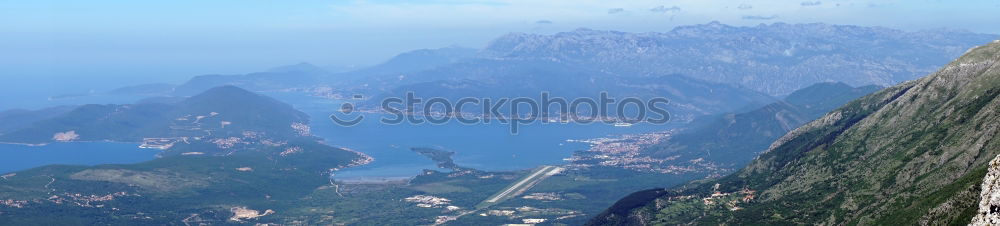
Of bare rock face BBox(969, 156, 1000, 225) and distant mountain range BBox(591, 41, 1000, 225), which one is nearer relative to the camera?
bare rock face BBox(969, 156, 1000, 225)

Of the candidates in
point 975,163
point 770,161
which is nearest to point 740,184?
point 770,161

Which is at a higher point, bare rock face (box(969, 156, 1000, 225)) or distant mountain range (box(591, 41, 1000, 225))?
bare rock face (box(969, 156, 1000, 225))

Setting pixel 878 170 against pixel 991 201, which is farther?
pixel 878 170

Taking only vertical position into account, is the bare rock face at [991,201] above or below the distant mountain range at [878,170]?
above

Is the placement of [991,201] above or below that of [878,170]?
above

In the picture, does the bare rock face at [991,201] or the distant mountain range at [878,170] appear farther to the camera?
the distant mountain range at [878,170]
